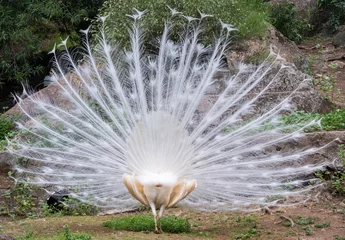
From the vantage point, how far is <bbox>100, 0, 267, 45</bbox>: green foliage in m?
12.2

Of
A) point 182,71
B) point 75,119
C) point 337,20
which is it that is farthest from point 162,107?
point 337,20

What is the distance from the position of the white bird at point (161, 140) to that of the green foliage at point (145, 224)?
0.17 m

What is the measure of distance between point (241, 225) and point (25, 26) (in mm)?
9418

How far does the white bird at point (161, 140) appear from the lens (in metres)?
6.70

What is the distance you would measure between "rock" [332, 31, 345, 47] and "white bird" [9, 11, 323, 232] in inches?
472

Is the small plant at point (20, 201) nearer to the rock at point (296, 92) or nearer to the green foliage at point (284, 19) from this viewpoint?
the rock at point (296, 92)

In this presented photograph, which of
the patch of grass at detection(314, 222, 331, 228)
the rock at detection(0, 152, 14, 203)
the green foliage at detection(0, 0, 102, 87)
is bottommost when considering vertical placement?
the patch of grass at detection(314, 222, 331, 228)

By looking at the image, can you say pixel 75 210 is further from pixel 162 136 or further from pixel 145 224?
pixel 162 136

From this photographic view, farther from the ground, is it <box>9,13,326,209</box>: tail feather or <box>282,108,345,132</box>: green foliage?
<box>282,108,345,132</box>: green foliage

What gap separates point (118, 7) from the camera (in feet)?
41.8

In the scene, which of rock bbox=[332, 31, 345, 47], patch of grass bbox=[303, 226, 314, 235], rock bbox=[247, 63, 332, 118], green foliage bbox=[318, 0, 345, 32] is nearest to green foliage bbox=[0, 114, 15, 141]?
rock bbox=[247, 63, 332, 118]

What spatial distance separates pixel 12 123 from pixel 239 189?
6.67 m

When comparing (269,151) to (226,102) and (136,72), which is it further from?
(136,72)

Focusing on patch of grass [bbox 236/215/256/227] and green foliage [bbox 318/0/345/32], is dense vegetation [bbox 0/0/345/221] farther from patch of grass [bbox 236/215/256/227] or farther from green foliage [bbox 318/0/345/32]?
patch of grass [bbox 236/215/256/227]
